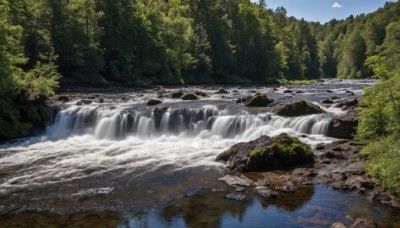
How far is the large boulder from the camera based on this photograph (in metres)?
17.1

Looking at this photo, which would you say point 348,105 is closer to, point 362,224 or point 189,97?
point 189,97

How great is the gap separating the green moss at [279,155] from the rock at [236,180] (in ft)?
4.51

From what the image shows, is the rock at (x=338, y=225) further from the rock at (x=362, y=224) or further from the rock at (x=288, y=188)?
the rock at (x=288, y=188)

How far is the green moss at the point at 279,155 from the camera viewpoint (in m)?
17.1

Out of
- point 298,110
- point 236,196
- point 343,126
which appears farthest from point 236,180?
point 298,110

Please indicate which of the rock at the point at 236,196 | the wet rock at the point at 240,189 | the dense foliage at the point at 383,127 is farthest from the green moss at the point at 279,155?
the rock at the point at 236,196

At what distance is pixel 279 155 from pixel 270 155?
1.75ft

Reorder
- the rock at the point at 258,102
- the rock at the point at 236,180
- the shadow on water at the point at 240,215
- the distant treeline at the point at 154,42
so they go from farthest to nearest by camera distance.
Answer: the distant treeline at the point at 154,42 < the rock at the point at 258,102 < the rock at the point at 236,180 < the shadow on water at the point at 240,215

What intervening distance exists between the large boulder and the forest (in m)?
3.13

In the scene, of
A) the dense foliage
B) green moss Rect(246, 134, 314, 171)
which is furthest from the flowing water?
the dense foliage

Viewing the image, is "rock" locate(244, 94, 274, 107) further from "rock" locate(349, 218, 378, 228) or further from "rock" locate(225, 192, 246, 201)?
"rock" locate(349, 218, 378, 228)

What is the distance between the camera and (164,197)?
14000mm

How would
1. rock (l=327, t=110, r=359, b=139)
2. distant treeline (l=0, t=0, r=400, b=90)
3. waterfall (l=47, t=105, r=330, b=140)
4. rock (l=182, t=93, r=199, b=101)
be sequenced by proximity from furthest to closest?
distant treeline (l=0, t=0, r=400, b=90) → rock (l=182, t=93, r=199, b=101) → waterfall (l=47, t=105, r=330, b=140) → rock (l=327, t=110, r=359, b=139)

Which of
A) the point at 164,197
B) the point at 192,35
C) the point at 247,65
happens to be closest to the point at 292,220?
the point at 164,197
